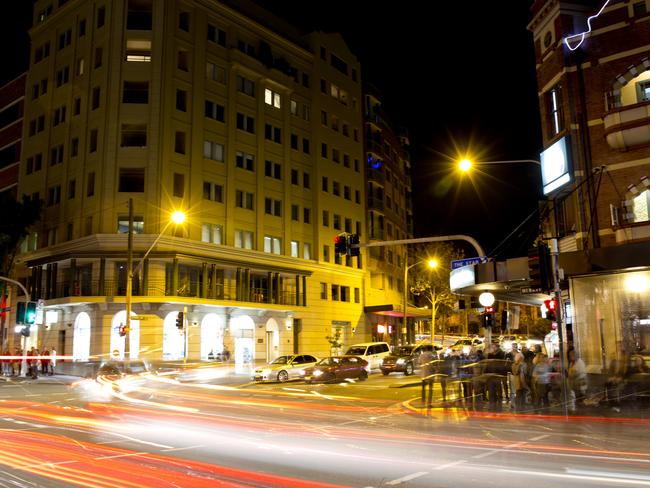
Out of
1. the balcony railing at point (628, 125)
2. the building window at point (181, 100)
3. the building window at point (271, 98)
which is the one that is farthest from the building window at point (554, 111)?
the building window at point (271, 98)

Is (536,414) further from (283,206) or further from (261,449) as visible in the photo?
(283,206)

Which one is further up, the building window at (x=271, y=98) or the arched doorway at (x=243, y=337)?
the building window at (x=271, y=98)

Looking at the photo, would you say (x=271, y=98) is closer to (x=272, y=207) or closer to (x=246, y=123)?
(x=246, y=123)

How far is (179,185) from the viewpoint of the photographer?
136 ft

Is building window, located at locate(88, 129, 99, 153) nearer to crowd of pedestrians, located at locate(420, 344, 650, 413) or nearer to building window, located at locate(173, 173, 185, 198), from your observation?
building window, located at locate(173, 173, 185, 198)

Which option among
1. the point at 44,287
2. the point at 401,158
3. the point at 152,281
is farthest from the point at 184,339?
the point at 401,158

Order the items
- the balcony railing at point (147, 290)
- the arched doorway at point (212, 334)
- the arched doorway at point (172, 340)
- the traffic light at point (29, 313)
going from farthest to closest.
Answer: the arched doorway at point (212, 334) → the arched doorway at point (172, 340) → the balcony railing at point (147, 290) → the traffic light at point (29, 313)

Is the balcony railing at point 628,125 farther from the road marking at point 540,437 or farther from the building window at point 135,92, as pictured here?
the building window at point 135,92

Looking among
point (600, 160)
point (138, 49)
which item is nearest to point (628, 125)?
point (600, 160)

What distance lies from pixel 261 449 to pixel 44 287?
120 feet

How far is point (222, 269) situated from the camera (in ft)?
142

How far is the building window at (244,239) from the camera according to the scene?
147 ft

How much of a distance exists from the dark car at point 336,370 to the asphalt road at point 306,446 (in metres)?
9.60

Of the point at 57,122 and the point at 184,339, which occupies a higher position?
the point at 57,122
